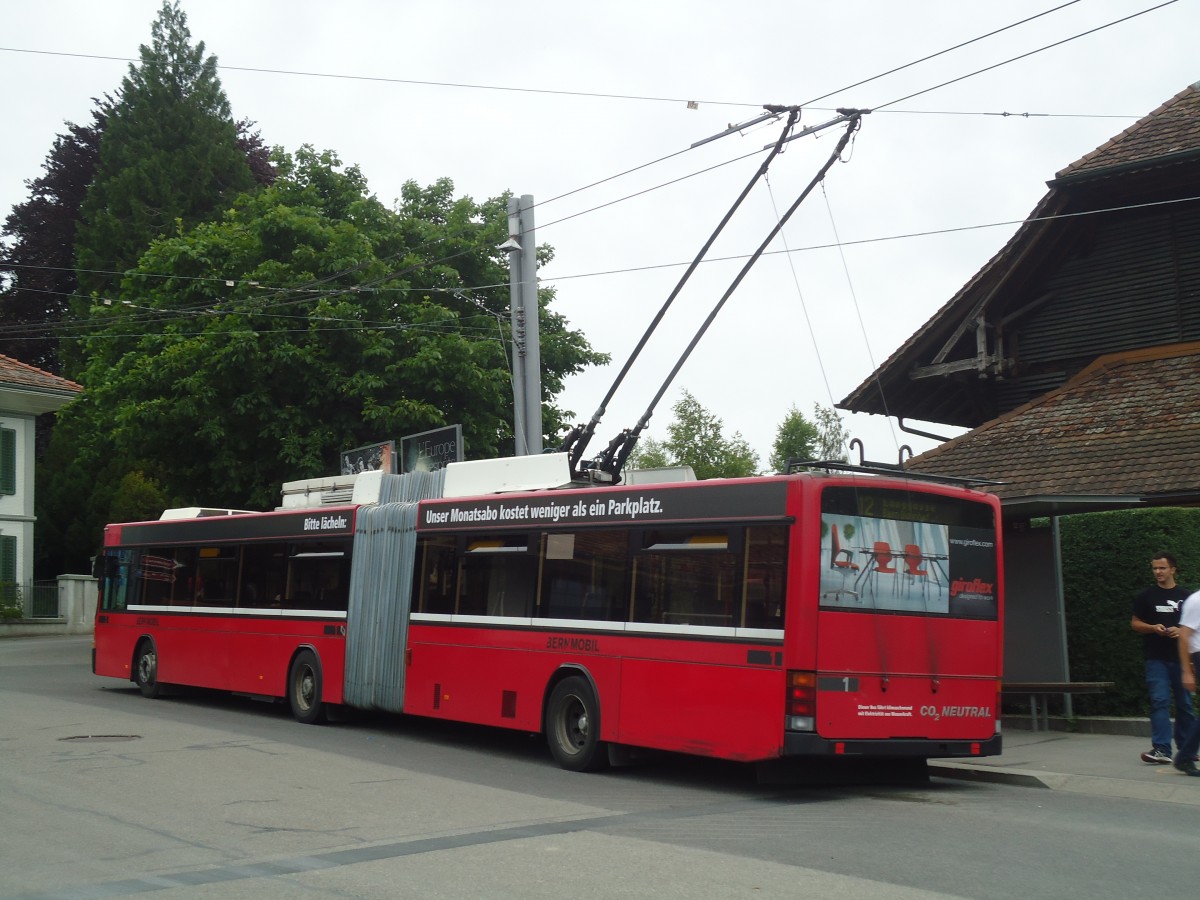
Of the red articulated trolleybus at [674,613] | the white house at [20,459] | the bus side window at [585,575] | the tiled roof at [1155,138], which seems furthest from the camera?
the white house at [20,459]

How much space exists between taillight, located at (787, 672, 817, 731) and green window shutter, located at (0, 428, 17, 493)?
3606cm

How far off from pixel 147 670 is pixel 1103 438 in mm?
14147

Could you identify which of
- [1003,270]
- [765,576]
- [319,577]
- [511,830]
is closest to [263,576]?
[319,577]

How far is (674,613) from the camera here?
449 inches

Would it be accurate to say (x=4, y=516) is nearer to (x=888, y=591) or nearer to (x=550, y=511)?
(x=550, y=511)

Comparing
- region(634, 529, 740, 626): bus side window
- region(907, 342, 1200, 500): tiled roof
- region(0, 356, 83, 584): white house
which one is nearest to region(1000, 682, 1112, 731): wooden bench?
region(907, 342, 1200, 500): tiled roof

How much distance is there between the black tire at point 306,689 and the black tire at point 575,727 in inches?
184

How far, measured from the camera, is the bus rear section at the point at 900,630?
10250mm

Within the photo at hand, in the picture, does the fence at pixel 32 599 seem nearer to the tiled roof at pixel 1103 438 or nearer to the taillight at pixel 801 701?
the tiled roof at pixel 1103 438

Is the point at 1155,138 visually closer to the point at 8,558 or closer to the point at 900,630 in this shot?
the point at 900,630

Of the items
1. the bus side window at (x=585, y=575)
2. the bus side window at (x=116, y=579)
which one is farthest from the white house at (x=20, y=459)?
the bus side window at (x=585, y=575)

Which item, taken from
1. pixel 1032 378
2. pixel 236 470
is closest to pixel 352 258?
pixel 236 470

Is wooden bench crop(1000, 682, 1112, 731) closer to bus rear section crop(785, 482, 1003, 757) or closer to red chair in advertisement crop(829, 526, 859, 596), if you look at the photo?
bus rear section crop(785, 482, 1003, 757)

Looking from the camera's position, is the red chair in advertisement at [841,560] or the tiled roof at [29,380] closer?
the red chair in advertisement at [841,560]
